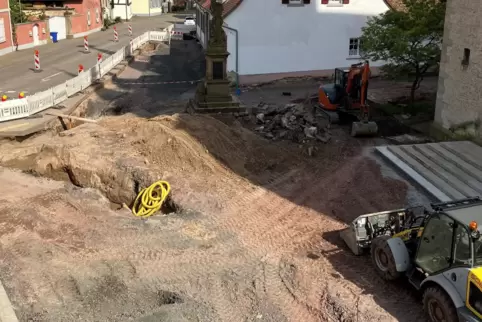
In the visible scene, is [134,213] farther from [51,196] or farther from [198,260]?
[198,260]

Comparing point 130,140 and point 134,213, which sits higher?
point 130,140

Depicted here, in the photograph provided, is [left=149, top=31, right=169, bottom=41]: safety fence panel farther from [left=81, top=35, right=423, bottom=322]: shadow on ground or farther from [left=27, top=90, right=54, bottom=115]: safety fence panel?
[left=27, top=90, right=54, bottom=115]: safety fence panel

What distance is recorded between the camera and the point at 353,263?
1091 centimetres

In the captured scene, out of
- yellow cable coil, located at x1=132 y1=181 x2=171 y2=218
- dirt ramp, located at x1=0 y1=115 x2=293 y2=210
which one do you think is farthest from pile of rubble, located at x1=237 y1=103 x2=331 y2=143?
yellow cable coil, located at x1=132 y1=181 x2=171 y2=218

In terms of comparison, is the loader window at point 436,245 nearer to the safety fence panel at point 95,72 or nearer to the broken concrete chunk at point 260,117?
the broken concrete chunk at point 260,117

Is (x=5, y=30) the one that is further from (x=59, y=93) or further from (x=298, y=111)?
(x=298, y=111)

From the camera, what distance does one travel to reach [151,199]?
46.3ft

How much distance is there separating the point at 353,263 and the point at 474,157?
6.86m

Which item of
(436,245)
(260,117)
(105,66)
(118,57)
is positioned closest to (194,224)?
(436,245)

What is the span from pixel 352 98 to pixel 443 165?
530cm

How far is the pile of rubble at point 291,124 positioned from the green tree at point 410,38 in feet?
11.6

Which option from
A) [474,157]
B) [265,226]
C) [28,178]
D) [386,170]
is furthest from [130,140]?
[474,157]

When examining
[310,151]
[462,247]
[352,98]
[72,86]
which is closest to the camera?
[462,247]

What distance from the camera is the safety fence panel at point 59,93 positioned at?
22438mm
